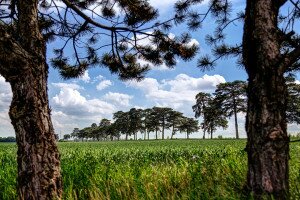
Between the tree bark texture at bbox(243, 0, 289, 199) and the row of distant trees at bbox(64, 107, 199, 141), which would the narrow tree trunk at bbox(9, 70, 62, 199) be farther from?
the row of distant trees at bbox(64, 107, 199, 141)

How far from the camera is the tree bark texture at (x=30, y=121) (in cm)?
406

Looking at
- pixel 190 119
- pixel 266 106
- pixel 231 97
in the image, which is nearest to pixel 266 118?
pixel 266 106

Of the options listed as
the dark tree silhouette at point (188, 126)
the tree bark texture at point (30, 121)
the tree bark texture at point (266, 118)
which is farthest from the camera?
the dark tree silhouette at point (188, 126)

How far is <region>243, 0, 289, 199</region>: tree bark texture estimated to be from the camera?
3.34 m

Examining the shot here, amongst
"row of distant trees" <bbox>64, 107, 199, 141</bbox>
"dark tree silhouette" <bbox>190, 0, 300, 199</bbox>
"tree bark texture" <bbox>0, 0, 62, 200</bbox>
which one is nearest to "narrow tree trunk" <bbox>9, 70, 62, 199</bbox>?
"tree bark texture" <bbox>0, 0, 62, 200</bbox>

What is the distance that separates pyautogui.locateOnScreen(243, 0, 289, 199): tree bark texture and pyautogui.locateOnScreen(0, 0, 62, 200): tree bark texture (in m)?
2.21

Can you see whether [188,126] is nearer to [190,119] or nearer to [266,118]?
[190,119]

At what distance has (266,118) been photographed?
3369mm

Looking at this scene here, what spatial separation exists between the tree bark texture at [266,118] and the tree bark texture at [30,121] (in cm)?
221

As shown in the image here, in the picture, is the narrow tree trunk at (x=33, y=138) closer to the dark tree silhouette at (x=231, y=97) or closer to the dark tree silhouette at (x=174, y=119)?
the dark tree silhouette at (x=231, y=97)

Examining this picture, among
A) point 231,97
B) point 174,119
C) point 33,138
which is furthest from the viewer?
point 174,119

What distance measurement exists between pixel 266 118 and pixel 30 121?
2.50 metres

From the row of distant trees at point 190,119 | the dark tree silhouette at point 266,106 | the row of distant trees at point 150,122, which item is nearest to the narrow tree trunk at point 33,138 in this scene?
the dark tree silhouette at point 266,106

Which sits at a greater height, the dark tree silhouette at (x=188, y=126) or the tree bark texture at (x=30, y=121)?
the dark tree silhouette at (x=188, y=126)
